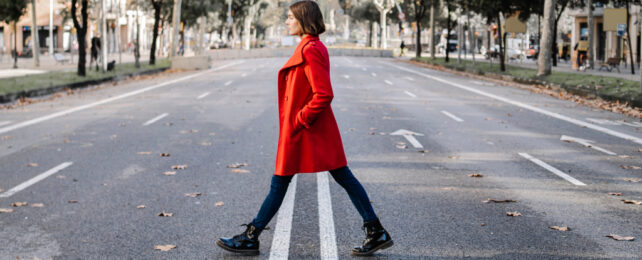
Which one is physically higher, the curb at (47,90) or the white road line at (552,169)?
the curb at (47,90)

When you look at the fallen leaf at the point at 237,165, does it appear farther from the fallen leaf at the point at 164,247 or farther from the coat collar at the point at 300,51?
the coat collar at the point at 300,51

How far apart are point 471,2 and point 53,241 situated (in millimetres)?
38221

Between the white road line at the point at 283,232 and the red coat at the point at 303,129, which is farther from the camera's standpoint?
the white road line at the point at 283,232

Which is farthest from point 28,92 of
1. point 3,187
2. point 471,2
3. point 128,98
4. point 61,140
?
point 471,2

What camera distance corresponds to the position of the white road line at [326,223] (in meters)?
5.32

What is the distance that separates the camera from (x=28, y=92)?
21016mm

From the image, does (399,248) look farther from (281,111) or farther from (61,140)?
(61,140)

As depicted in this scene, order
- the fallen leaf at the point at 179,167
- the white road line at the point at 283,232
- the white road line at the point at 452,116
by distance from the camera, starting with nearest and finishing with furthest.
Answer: the white road line at the point at 283,232 → the fallen leaf at the point at 179,167 → the white road line at the point at 452,116

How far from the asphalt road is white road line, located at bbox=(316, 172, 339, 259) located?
2cm

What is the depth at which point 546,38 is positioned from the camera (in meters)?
29.0

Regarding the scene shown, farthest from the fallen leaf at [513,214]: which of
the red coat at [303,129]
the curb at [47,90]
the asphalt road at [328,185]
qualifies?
the curb at [47,90]

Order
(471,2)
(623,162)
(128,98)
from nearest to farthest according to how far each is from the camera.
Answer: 1. (623,162)
2. (128,98)
3. (471,2)

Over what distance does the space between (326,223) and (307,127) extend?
1.56m

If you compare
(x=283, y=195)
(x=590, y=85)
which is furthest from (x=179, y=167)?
(x=590, y=85)
